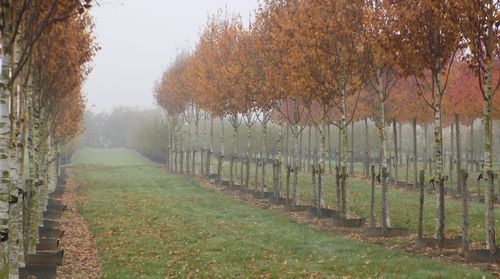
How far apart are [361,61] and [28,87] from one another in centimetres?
1119

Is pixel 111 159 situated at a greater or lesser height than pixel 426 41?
lesser

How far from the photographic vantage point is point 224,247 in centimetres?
1391

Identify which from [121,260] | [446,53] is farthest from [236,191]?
[446,53]

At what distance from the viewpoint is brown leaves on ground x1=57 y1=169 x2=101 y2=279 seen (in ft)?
37.8

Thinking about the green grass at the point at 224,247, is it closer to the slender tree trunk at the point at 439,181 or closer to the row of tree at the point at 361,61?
the slender tree trunk at the point at 439,181

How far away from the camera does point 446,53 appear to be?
42.8 ft

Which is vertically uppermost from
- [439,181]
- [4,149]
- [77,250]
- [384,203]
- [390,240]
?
[4,149]

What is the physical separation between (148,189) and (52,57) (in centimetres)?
1685

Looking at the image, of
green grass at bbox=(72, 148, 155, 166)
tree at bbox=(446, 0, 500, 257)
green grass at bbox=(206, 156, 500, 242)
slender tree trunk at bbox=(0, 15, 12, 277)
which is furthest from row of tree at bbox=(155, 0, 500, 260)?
green grass at bbox=(72, 148, 155, 166)

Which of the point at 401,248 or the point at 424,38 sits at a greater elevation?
the point at 424,38

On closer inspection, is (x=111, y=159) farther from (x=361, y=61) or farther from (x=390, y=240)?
(x=390, y=240)

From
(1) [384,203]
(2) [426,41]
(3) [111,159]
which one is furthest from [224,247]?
(3) [111,159]

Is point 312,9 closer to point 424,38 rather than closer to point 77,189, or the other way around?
point 424,38

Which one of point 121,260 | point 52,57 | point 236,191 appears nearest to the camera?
point 121,260
